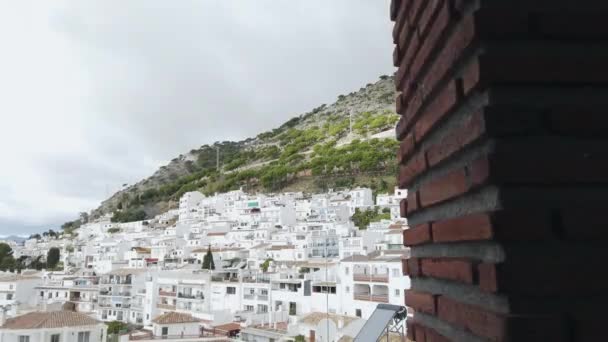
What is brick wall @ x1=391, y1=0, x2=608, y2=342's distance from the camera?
3.92ft

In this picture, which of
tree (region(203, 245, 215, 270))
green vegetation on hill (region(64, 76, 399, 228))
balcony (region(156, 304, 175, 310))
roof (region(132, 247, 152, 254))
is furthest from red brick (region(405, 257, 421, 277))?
green vegetation on hill (region(64, 76, 399, 228))

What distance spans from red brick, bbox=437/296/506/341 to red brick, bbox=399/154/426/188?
19.7 inches

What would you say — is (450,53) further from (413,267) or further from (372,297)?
(372,297)

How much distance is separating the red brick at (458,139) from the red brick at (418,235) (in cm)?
25

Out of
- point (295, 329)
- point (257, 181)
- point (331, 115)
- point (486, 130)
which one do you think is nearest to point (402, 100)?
point (486, 130)

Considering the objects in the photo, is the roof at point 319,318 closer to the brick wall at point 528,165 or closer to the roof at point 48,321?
the roof at point 48,321

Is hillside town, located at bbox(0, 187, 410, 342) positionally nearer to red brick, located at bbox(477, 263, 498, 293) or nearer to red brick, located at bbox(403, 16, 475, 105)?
red brick, located at bbox(403, 16, 475, 105)

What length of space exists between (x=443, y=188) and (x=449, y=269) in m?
0.26

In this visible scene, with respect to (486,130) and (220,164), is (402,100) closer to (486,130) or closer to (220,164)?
(486,130)

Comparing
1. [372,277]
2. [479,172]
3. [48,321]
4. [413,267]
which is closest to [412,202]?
[413,267]

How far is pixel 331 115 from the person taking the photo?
4943 inches

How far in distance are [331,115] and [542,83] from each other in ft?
411

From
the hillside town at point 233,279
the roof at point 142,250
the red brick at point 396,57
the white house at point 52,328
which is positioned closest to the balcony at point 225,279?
the hillside town at point 233,279

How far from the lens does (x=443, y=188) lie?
1.64 meters
